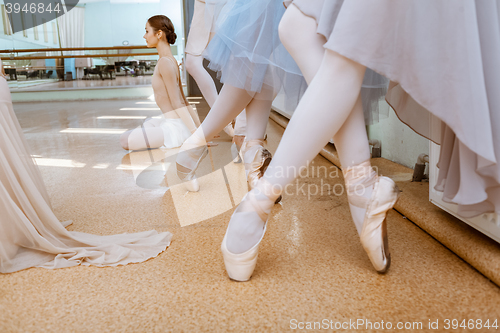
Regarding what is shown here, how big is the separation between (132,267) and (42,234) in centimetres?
23

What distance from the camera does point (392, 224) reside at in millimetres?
991

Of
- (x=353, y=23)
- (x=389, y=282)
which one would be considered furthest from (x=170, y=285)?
(x=353, y=23)

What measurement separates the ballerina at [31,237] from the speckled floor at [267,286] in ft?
0.11

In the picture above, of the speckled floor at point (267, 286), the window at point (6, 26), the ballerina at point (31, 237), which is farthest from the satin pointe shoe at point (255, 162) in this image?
the window at point (6, 26)

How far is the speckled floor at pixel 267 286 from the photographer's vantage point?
61 cm

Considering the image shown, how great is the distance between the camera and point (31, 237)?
82 cm

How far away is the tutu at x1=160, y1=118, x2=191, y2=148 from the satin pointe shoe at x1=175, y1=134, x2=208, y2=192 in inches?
41.3

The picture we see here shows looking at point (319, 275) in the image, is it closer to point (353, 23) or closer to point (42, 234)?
point (353, 23)

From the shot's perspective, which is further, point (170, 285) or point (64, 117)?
point (64, 117)

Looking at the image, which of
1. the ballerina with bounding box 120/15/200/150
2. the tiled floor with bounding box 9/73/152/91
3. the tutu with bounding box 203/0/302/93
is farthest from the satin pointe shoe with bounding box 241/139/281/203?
the tiled floor with bounding box 9/73/152/91

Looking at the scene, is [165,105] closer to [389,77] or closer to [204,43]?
[204,43]

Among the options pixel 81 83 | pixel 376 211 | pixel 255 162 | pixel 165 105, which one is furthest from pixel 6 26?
pixel 376 211

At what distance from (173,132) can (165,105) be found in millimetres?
208

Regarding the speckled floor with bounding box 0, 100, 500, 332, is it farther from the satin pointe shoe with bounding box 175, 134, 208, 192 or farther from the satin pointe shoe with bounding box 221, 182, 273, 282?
the satin pointe shoe with bounding box 175, 134, 208, 192
